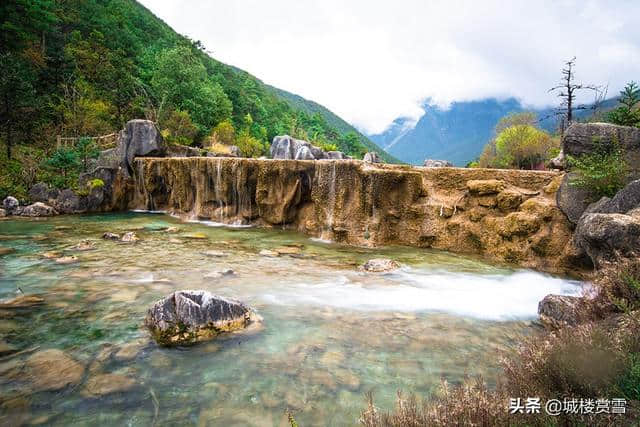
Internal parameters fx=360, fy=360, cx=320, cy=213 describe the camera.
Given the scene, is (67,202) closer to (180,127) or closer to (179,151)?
(179,151)

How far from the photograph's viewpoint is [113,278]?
24.0 feet

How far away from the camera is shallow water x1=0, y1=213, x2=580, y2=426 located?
11.6 feet

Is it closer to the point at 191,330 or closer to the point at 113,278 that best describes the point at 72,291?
the point at 113,278

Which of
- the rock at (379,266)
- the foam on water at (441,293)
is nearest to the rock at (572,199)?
the foam on water at (441,293)

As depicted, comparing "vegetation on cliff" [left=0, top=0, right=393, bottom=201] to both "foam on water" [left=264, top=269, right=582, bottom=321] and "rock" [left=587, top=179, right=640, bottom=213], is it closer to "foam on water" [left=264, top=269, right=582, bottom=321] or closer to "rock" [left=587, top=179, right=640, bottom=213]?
"foam on water" [left=264, top=269, right=582, bottom=321]

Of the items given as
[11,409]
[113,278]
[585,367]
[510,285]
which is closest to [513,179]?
[510,285]

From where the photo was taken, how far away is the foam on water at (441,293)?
6.32 meters

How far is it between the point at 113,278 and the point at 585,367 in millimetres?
7725

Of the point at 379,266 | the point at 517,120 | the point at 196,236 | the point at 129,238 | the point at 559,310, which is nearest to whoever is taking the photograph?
the point at 559,310

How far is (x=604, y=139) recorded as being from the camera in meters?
9.16

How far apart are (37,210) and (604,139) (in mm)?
21397

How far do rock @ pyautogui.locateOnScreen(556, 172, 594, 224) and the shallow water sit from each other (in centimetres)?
187

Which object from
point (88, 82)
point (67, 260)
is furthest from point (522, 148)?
point (88, 82)

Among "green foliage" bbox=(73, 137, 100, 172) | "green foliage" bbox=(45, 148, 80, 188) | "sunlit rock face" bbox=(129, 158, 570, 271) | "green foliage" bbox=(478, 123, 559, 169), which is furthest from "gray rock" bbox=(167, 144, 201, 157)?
"green foliage" bbox=(478, 123, 559, 169)
